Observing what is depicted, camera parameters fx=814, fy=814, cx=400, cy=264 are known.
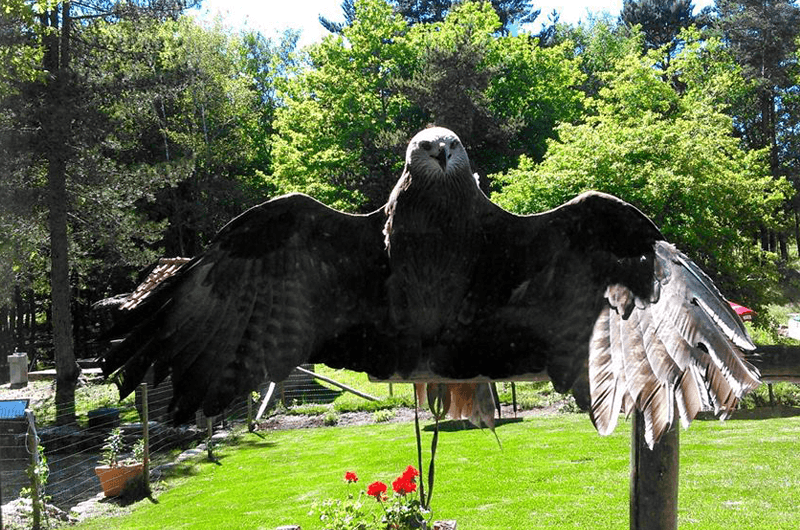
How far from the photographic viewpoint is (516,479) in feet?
28.7

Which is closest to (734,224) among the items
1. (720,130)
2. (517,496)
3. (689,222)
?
(689,222)

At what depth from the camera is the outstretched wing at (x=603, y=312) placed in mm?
2217

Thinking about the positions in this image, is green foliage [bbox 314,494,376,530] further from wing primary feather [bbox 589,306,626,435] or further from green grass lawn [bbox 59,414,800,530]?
wing primary feather [bbox 589,306,626,435]

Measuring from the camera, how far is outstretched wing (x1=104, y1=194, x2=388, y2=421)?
282 centimetres

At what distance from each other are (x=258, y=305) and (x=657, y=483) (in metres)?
1.77

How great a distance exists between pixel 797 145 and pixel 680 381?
35.1 m

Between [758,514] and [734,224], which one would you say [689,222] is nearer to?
[734,224]

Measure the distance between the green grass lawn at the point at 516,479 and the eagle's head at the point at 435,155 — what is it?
Answer: 512cm

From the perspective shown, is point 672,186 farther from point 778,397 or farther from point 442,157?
point 442,157

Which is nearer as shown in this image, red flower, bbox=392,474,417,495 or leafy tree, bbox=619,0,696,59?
red flower, bbox=392,474,417,495

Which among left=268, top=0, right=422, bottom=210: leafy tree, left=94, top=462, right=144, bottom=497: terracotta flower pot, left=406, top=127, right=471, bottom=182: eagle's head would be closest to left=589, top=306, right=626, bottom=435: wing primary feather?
left=406, top=127, right=471, bottom=182: eagle's head

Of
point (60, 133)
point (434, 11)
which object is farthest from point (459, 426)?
point (434, 11)

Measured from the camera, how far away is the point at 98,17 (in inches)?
608

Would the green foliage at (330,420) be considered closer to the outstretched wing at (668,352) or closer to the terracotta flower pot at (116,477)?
the terracotta flower pot at (116,477)
